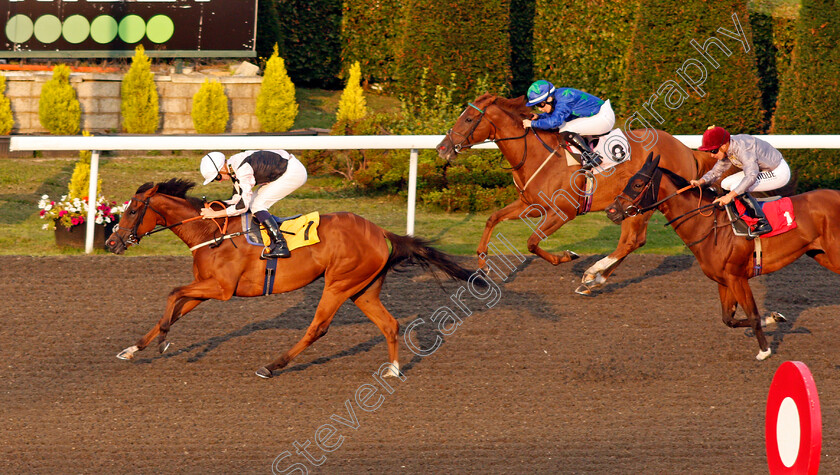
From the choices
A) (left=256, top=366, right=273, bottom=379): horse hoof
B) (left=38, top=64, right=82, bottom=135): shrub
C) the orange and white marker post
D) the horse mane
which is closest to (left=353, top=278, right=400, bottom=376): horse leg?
(left=256, top=366, right=273, bottom=379): horse hoof

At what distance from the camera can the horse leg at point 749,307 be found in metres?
5.88

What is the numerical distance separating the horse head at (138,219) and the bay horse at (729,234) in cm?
282

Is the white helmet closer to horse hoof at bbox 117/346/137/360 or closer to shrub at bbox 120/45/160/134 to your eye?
horse hoof at bbox 117/346/137/360

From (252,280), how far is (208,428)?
3.61ft

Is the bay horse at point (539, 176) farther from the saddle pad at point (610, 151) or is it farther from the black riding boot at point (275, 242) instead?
the black riding boot at point (275, 242)

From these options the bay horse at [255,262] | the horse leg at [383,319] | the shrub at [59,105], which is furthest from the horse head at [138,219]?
the shrub at [59,105]

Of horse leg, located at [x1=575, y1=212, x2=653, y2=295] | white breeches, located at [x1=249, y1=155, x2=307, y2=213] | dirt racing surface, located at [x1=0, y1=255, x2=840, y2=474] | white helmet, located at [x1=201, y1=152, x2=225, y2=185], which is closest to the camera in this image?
dirt racing surface, located at [x1=0, y1=255, x2=840, y2=474]

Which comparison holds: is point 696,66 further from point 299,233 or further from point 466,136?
point 299,233

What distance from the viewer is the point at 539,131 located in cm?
716

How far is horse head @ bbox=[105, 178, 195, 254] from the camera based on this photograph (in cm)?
561

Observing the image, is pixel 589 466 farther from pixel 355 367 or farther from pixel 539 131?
pixel 539 131

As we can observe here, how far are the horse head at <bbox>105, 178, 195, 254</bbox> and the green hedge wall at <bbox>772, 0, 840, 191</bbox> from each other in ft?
23.7

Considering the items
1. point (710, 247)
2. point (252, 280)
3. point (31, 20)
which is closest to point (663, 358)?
point (710, 247)

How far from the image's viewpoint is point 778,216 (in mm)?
5938
